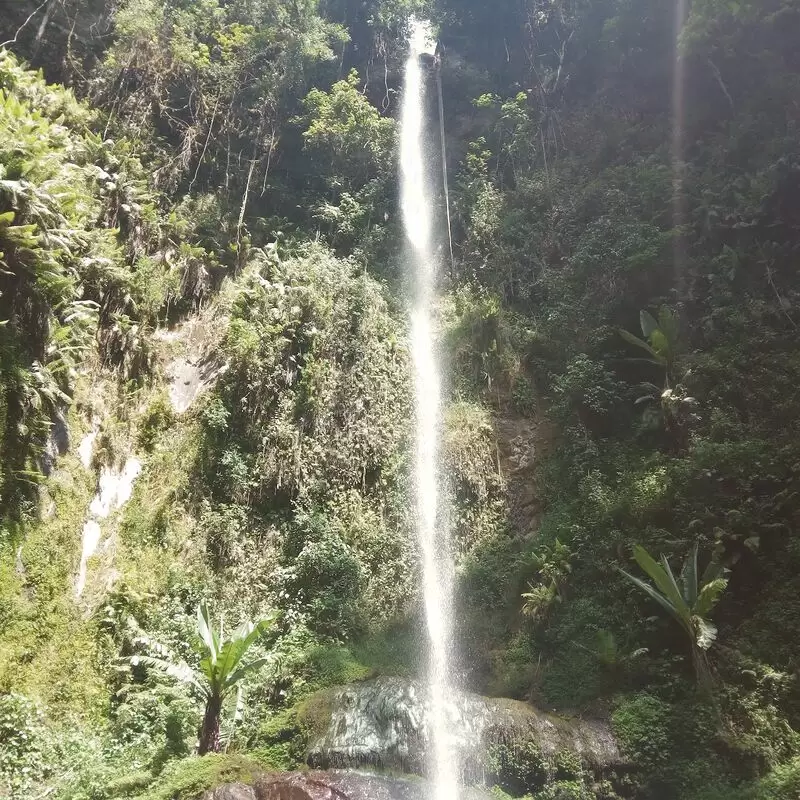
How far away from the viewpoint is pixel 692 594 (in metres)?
7.23

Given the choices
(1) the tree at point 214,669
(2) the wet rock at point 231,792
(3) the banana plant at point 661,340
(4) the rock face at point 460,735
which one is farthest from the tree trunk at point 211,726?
(3) the banana plant at point 661,340

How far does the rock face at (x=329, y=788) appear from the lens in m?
5.66

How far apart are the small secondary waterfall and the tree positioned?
7.56ft

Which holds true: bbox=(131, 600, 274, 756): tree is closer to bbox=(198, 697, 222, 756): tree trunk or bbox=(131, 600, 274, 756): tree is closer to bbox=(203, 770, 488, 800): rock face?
bbox=(198, 697, 222, 756): tree trunk

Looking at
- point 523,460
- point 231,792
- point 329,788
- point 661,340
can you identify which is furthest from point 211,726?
point 661,340

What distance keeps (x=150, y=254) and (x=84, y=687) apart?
28.1 ft

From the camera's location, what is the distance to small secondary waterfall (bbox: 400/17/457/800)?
691 centimetres

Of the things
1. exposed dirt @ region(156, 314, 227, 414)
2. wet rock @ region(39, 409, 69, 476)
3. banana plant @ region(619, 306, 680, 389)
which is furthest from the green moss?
banana plant @ region(619, 306, 680, 389)

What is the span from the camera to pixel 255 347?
10.9 m

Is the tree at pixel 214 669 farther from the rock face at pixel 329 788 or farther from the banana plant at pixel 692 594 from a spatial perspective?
the banana plant at pixel 692 594

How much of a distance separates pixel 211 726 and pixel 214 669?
25.2 inches

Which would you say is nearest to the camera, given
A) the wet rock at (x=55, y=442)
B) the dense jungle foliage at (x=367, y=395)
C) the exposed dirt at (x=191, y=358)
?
the dense jungle foliage at (x=367, y=395)

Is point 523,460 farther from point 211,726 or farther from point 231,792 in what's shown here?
point 231,792

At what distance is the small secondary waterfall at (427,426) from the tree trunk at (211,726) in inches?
93.4
